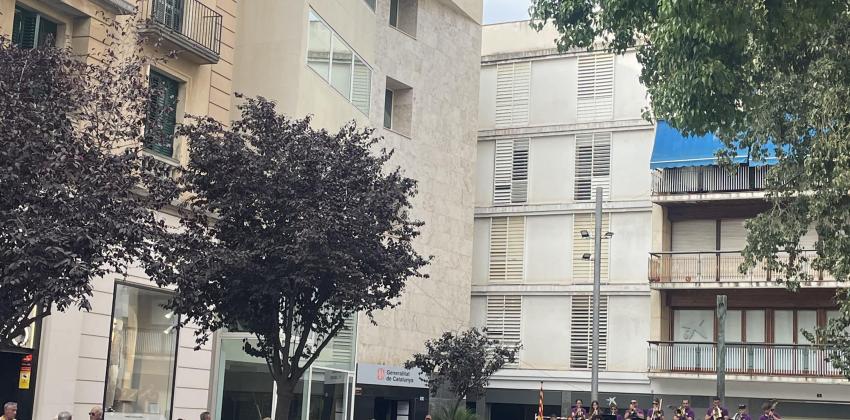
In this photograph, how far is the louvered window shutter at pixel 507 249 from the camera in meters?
44.4

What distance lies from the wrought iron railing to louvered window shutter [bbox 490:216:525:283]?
21.9 m

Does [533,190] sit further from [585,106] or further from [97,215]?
[97,215]

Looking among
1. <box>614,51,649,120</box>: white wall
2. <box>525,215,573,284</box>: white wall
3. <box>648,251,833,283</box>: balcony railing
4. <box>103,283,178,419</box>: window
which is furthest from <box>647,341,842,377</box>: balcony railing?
<box>103,283,178,419</box>: window

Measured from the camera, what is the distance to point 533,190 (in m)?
44.6

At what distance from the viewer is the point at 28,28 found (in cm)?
1972

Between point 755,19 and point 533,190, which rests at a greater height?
point 533,190

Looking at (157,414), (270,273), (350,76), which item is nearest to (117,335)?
(157,414)

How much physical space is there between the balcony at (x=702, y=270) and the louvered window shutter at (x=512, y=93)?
824cm

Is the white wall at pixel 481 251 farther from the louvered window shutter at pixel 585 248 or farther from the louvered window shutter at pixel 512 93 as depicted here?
the louvered window shutter at pixel 512 93

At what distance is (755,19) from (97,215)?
8.79 m

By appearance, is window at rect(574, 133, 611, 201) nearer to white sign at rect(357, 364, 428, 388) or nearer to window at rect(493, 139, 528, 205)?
window at rect(493, 139, 528, 205)

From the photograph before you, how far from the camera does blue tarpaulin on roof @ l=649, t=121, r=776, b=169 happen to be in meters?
39.8

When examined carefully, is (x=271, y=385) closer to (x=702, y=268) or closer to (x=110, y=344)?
(x=110, y=344)

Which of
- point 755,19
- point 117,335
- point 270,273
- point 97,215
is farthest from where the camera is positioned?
point 117,335
